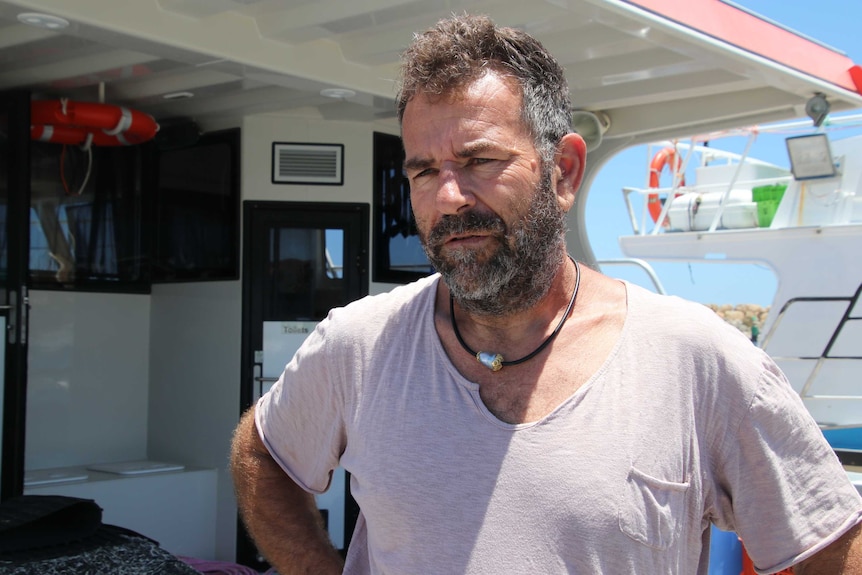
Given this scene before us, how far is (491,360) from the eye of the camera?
156cm

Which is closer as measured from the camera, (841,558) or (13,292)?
(841,558)

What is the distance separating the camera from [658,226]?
1247 centimetres

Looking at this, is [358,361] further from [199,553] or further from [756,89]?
[199,553]

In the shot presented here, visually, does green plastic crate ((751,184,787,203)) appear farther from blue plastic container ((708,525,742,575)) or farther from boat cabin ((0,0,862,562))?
blue plastic container ((708,525,742,575))

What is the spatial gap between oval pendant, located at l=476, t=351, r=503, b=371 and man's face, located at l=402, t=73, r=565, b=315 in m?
0.09

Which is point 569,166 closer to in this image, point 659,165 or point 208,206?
point 208,206

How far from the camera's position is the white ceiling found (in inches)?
150

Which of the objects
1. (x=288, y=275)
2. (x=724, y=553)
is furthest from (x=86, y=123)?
(x=724, y=553)

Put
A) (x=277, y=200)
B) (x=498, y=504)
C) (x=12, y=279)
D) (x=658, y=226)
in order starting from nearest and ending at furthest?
1. (x=498, y=504)
2. (x=12, y=279)
3. (x=277, y=200)
4. (x=658, y=226)

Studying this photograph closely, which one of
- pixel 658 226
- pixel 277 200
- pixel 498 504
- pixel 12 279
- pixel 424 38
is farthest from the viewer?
pixel 658 226

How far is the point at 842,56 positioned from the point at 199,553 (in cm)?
470

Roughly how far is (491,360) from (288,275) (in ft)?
13.4

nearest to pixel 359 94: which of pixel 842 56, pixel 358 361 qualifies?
pixel 842 56

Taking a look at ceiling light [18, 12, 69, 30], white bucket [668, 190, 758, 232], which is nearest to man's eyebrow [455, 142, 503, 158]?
ceiling light [18, 12, 69, 30]
